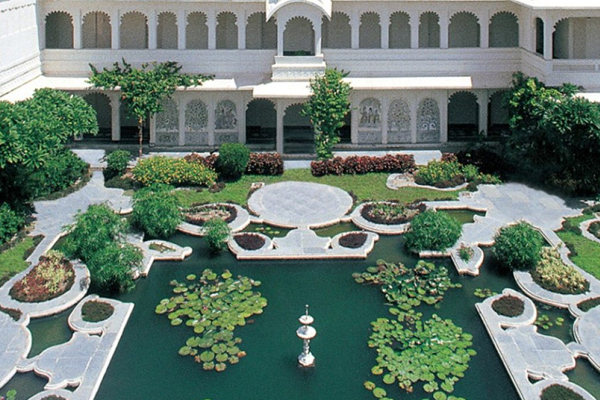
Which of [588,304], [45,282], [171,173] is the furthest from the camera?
[171,173]


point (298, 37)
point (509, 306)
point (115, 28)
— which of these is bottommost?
point (509, 306)

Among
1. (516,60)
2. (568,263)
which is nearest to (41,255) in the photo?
(568,263)

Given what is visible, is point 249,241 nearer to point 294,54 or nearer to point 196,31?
point 294,54

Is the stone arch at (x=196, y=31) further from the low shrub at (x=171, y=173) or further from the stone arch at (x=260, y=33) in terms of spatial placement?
the low shrub at (x=171, y=173)

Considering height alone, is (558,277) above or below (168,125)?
below

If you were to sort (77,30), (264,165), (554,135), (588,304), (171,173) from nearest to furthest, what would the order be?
(588,304), (554,135), (171,173), (264,165), (77,30)

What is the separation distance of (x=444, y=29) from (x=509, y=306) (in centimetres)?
1497

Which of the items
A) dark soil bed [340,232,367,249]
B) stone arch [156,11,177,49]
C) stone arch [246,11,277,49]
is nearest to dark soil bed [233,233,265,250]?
dark soil bed [340,232,367,249]

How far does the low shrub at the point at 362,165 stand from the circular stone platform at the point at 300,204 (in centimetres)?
112

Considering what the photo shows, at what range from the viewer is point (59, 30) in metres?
33.6

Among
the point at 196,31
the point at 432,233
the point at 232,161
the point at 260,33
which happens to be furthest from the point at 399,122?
the point at 432,233

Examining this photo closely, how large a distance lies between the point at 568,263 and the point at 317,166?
406 inches

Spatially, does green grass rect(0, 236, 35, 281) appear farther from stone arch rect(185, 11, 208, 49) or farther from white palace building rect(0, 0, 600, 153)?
stone arch rect(185, 11, 208, 49)

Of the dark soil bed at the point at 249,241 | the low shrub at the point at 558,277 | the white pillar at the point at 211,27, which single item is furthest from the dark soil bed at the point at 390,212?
the white pillar at the point at 211,27
